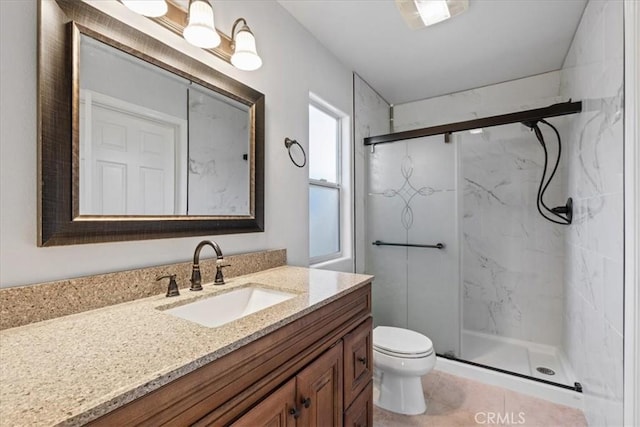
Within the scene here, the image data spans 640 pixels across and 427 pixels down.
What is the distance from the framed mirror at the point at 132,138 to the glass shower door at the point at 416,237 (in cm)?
141

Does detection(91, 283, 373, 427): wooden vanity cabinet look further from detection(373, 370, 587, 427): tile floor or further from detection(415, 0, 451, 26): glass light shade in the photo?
detection(415, 0, 451, 26): glass light shade

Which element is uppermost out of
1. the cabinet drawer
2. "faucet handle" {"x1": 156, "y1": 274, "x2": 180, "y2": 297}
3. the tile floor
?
"faucet handle" {"x1": 156, "y1": 274, "x2": 180, "y2": 297}

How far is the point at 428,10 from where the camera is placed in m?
1.75

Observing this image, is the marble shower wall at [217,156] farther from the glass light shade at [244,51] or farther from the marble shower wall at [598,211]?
the marble shower wall at [598,211]

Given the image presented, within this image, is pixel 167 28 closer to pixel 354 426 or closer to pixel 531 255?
pixel 354 426

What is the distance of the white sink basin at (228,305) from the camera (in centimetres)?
109

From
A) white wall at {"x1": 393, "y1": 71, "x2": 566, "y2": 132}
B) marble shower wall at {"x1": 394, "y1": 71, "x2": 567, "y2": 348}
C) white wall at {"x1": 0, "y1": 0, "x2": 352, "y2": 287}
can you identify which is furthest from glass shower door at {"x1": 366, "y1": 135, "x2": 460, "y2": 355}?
white wall at {"x1": 393, "y1": 71, "x2": 566, "y2": 132}

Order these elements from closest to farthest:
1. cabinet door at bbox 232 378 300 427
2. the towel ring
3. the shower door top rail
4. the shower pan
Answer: cabinet door at bbox 232 378 300 427 → the towel ring → the shower door top rail → the shower pan

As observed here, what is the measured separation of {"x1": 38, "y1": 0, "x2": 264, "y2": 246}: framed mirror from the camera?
89 centimetres

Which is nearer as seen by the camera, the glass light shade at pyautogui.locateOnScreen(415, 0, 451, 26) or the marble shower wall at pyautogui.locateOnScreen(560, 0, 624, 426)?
the marble shower wall at pyautogui.locateOnScreen(560, 0, 624, 426)

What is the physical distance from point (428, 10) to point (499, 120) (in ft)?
2.99

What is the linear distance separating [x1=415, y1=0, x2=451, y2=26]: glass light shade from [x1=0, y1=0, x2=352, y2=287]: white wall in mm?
697

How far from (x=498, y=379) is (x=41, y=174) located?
2.68 meters

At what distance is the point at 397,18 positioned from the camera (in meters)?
1.88
